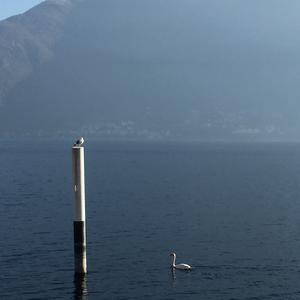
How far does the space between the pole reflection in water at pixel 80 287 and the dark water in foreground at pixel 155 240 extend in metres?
0.10

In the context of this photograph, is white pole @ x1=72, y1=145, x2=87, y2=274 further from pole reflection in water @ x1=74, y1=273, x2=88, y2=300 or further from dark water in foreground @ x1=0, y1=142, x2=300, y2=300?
dark water in foreground @ x1=0, y1=142, x2=300, y2=300

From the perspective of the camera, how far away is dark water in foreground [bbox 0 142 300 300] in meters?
49.0

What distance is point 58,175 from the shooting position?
149 m

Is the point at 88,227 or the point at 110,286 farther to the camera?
the point at 88,227

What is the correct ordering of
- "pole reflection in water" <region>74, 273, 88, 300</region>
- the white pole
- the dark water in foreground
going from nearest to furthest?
the white pole < "pole reflection in water" <region>74, 273, 88, 300</region> < the dark water in foreground

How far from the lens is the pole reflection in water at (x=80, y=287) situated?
4650 centimetres

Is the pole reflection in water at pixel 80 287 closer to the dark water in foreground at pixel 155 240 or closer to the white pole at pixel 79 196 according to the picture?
the dark water in foreground at pixel 155 240

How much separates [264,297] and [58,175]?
4169 inches

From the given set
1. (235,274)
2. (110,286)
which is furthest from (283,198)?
(110,286)

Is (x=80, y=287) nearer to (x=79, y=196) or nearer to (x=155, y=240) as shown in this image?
(x=79, y=196)

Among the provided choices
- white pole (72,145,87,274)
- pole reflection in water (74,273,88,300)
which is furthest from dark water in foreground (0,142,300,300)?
white pole (72,145,87,274)

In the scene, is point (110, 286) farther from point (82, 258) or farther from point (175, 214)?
point (175, 214)

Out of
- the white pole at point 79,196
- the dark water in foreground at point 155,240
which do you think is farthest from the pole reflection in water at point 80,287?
the white pole at point 79,196

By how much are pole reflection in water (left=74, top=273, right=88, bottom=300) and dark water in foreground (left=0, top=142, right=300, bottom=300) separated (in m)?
0.10
